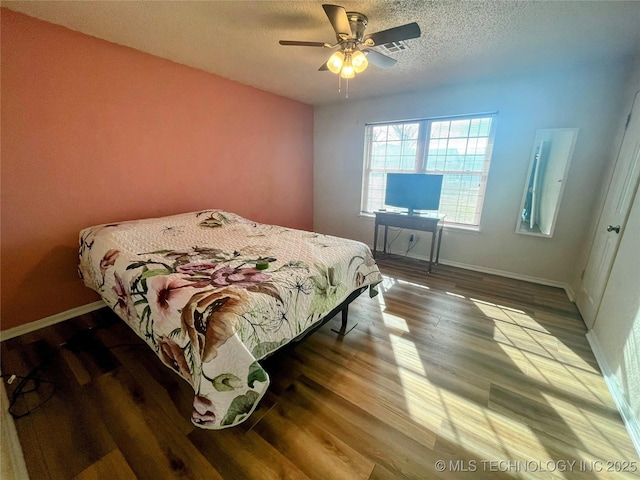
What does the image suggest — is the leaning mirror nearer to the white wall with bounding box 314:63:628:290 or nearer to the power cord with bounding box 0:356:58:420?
the white wall with bounding box 314:63:628:290

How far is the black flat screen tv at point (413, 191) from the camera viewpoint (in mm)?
3367

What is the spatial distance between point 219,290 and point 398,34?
182cm

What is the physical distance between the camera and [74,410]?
143 cm

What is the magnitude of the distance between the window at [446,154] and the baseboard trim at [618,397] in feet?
5.84

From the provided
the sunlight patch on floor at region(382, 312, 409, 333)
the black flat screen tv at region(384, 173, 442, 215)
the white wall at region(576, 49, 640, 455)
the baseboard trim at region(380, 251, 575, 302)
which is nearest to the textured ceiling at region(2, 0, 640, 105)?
the white wall at region(576, 49, 640, 455)

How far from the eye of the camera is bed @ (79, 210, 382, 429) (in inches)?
44.0

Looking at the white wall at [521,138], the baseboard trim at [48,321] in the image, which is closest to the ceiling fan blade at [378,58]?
the white wall at [521,138]

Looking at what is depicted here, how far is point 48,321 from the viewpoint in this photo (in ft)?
7.05

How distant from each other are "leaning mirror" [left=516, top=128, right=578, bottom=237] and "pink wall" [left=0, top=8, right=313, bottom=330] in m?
3.47

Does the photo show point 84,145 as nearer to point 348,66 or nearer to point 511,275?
point 348,66

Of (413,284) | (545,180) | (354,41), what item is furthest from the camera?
(413,284)

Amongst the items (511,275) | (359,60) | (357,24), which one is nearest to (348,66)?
(359,60)

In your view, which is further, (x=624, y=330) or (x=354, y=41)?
(x=354, y=41)

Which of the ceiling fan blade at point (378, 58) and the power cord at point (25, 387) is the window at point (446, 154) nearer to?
the ceiling fan blade at point (378, 58)
